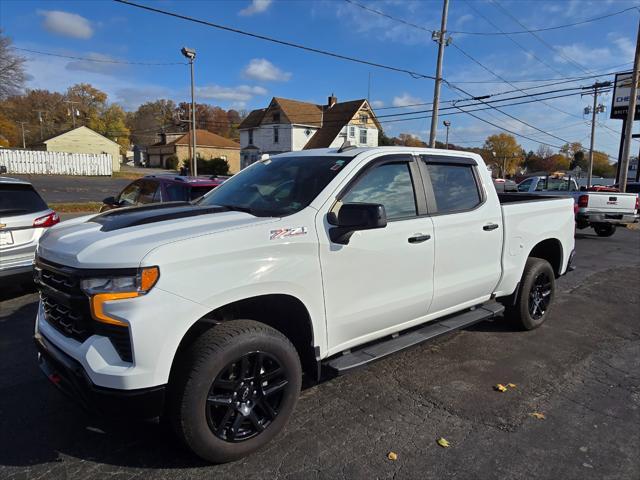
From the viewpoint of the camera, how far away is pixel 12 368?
12.9 ft

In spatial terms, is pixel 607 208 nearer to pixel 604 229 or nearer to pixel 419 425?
pixel 604 229

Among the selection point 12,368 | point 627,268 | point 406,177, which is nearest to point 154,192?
point 12,368

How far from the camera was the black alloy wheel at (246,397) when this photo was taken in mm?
2584

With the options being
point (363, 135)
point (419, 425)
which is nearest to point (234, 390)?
point (419, 425)

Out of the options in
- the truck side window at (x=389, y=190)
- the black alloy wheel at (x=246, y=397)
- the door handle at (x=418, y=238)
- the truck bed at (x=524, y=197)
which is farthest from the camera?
the truck bed at (x=524, y=197)

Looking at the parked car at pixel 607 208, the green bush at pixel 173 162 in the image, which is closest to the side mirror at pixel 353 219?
the parked car at pixel 607 208

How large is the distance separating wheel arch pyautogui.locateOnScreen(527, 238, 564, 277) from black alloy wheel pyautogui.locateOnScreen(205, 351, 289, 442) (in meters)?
3.73

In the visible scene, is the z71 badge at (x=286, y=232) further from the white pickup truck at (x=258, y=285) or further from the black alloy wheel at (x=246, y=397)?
the black alloy wheel at (x=246, y=397)

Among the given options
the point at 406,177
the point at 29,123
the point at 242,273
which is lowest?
the point at 242,273

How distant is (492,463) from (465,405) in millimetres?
716

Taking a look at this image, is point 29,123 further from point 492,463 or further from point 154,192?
point 492,463

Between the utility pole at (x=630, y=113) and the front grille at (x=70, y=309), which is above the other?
Answer: the utility pole at (x=630, y=113)

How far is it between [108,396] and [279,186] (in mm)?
1905

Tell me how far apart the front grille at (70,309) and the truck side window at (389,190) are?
1705mm
